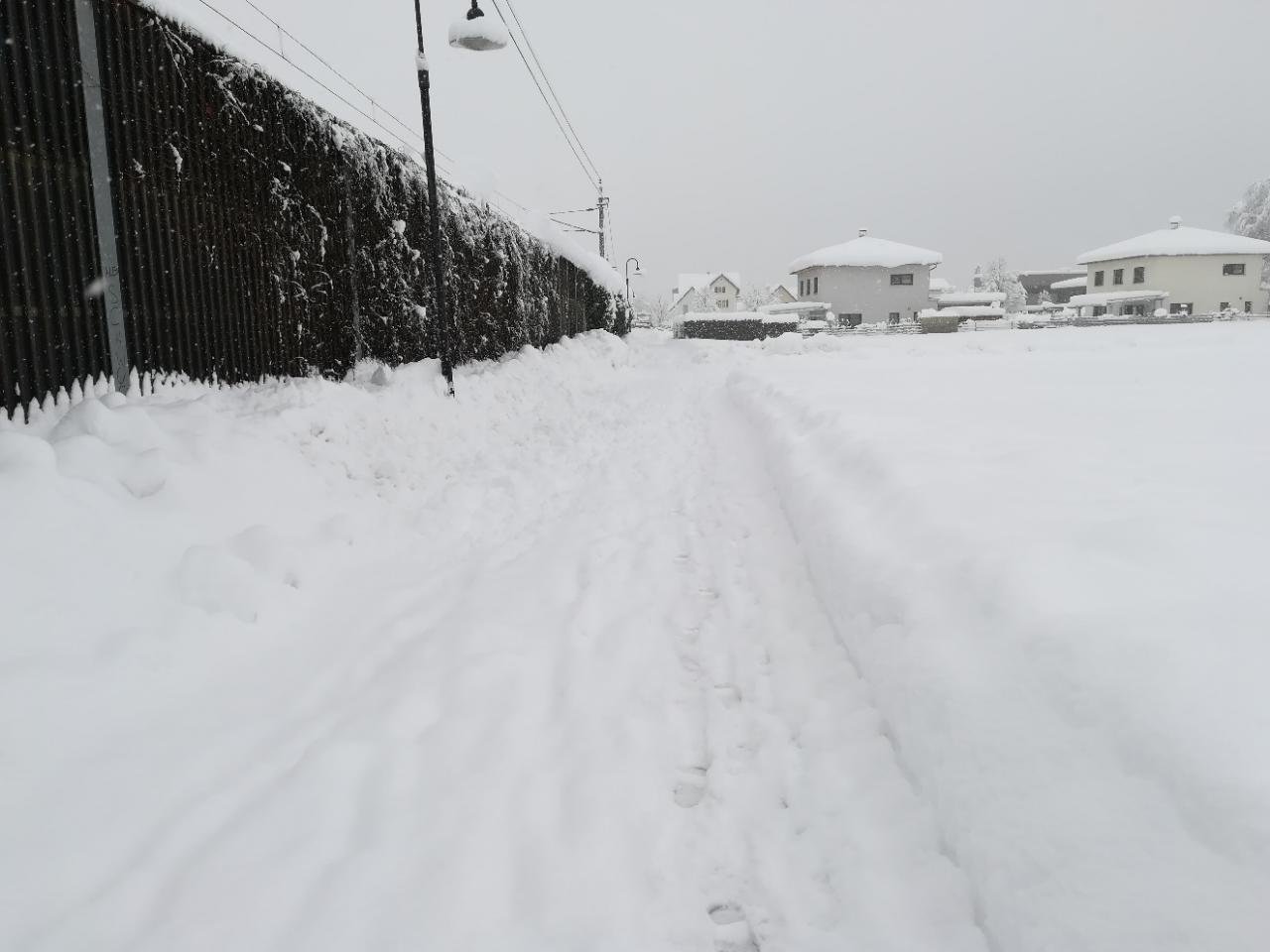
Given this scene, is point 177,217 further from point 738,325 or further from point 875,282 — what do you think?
point 875,282

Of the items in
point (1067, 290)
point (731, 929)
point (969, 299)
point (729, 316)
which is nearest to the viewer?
point (731, 929)

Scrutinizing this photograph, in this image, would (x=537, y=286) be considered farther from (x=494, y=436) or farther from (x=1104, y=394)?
(x=1104, y=394)

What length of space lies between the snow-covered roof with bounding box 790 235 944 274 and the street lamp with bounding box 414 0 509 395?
49.2 meters

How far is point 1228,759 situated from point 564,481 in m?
5.90

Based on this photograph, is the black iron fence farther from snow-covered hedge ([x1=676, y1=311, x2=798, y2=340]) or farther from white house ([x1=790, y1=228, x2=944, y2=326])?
white house ([x1=790, y1=228, x2=944, y2=326])

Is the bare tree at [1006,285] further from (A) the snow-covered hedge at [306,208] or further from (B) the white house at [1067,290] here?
(A) the snow-covered hedge at [306,208]

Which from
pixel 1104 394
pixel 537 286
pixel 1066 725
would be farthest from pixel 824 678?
pixel 537 286

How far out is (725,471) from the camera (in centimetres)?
760

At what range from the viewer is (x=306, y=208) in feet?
22.8

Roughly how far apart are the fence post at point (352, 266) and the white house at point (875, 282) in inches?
1981

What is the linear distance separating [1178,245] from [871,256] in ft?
71.6

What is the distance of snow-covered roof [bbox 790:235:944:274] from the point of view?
52406mm

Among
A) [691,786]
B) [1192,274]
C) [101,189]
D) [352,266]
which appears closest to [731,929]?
[691,786]

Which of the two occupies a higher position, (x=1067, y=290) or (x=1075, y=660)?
(x=1067, y=290)
